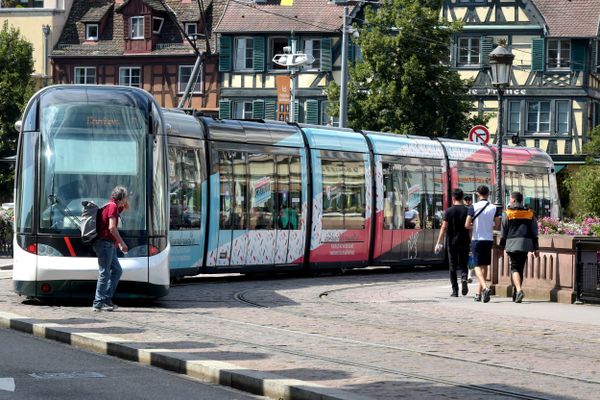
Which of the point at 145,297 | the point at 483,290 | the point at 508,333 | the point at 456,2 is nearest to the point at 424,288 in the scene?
the point at 483,290

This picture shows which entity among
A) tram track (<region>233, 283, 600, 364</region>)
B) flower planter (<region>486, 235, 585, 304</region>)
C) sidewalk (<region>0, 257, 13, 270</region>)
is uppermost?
flower planter (<region>486, 235, 585, 304</region>)

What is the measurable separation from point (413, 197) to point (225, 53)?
41946mm

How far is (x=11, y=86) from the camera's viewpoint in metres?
68.6

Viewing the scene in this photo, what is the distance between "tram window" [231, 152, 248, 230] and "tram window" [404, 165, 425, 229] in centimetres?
645

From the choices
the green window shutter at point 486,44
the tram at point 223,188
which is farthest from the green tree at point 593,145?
the tram at point 223,188

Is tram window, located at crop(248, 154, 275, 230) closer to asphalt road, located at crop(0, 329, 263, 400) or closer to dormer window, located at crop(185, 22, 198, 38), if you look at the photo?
asphalt road, located at crop(0, 329, 263, 400)

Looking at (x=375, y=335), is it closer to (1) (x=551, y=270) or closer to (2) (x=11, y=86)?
(1) (x=551, y=270)

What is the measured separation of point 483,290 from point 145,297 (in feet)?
16.6

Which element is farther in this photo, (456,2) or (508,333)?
(456,2)

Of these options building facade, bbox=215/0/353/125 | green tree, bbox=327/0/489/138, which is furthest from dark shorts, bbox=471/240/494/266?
building facade, bbox=215/0/353/125

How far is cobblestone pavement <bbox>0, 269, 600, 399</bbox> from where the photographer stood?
12148mm

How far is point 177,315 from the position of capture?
62.1 feet

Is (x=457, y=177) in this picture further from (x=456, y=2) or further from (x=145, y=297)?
(x=456, y=2)

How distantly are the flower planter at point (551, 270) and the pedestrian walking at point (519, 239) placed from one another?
1.22ft
